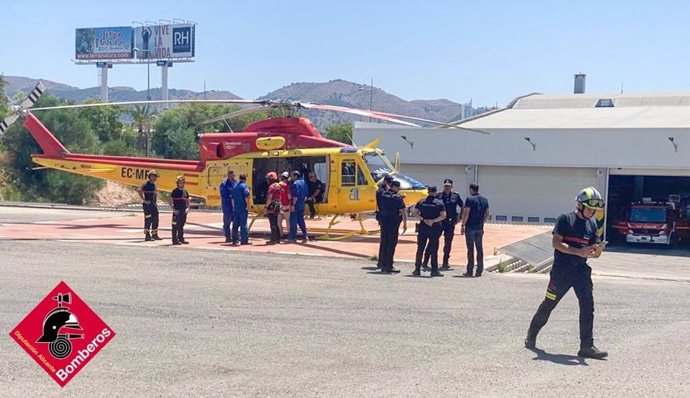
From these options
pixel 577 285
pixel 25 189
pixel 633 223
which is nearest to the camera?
pixel 577 285

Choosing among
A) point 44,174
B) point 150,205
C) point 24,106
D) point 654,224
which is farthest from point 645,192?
point 44,174

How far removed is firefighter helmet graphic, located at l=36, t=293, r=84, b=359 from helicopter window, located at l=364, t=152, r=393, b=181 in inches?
546

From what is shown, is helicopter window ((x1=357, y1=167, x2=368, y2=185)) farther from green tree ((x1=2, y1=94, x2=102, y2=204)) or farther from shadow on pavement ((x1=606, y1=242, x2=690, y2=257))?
green tree ((x1=2, y1=94, x2=102, y2=204))

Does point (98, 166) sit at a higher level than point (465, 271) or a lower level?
higher

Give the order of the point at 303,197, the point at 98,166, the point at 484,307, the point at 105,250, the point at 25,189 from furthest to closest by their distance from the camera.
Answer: the point at 25,189, the point at 98,166, the point at 303,197, the point at 105,250, the point at 484,307

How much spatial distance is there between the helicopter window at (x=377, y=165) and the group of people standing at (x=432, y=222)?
4.11 meters

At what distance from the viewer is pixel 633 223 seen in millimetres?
Answer: 33656

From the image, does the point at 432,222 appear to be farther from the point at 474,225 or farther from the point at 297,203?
the point at 297,203

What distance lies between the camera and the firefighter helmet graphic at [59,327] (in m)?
6.50

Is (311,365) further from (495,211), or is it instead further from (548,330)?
(495,211)

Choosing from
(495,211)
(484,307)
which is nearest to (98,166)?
(484,307)

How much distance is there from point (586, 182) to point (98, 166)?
20910 mm

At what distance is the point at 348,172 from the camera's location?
2016 cm

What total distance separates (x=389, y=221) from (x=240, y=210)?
4879 millimetres
